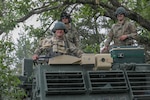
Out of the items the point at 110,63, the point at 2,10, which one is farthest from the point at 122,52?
the point at 2,10

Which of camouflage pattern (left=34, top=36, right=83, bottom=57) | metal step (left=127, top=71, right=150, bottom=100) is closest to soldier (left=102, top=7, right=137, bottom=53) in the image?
camouflage pattern (left=34, top=36, right=83, bottom=57)

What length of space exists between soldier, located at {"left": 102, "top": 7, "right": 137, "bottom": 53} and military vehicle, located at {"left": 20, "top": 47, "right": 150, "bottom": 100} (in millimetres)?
1347

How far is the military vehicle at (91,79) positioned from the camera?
5.61m

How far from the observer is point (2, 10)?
11.7 m

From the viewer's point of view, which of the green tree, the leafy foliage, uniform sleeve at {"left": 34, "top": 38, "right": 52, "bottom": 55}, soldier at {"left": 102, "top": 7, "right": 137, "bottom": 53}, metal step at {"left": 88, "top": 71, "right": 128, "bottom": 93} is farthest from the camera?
the green tree

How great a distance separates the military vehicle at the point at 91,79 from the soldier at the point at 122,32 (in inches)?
53.0

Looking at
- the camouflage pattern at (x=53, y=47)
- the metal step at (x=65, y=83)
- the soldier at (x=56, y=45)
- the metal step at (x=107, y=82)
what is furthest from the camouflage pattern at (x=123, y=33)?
the metal step at (x=65, y=83)

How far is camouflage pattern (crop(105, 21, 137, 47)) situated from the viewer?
7527 mm

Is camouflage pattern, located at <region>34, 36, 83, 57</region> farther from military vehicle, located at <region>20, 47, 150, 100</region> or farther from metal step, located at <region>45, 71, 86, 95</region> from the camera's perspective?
metal step, located at <region>45, 71, 86, 95</region>

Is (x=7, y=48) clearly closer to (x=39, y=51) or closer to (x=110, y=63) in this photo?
(x=39, y=51)

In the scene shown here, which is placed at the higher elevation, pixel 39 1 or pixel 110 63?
pixel 39 1

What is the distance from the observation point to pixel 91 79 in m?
5.78

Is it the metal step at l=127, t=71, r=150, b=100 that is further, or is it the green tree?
the green tree

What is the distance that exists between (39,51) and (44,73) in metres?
0.96
